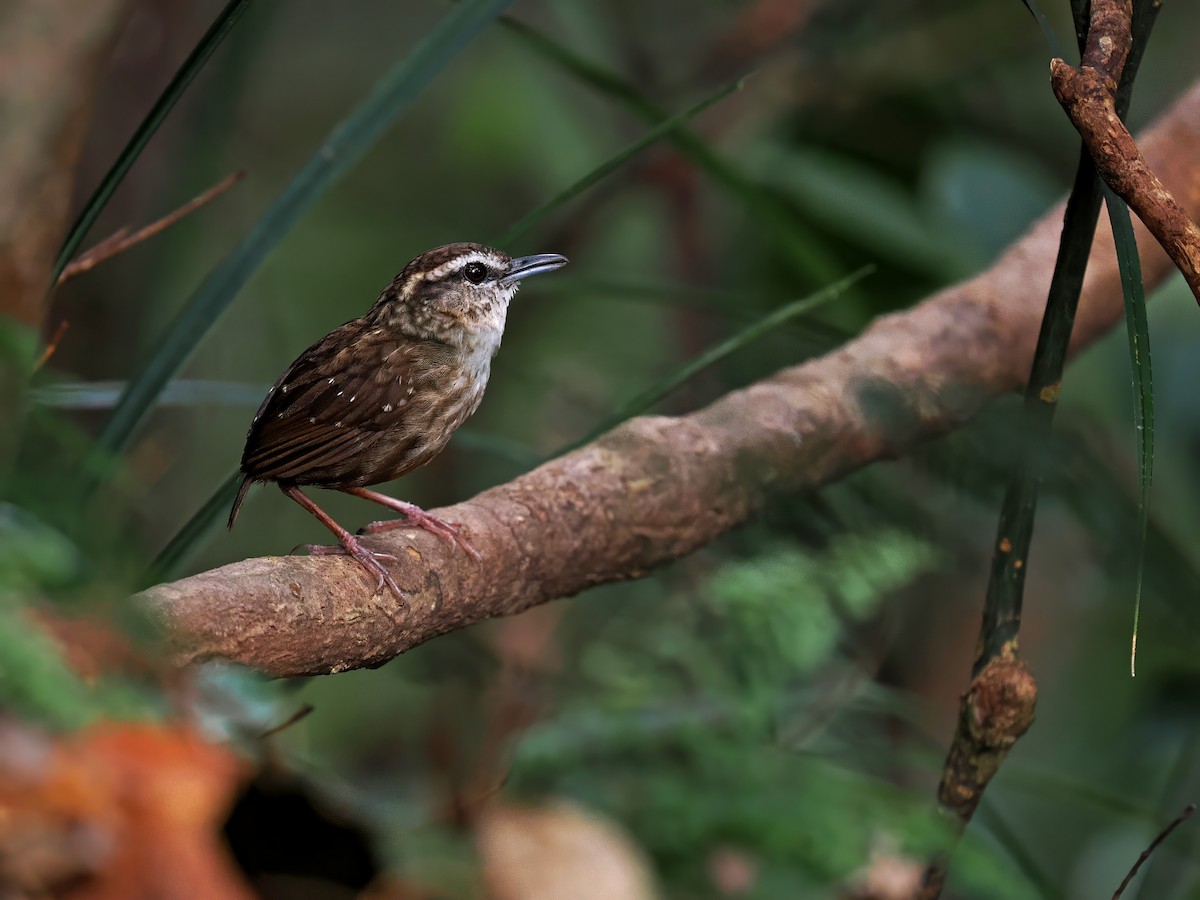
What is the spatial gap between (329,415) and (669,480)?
0.65m

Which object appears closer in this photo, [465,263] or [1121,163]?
[1121,163]

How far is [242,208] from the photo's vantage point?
23.7ft

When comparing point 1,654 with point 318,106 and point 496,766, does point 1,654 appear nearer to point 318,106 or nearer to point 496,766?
point 496,766

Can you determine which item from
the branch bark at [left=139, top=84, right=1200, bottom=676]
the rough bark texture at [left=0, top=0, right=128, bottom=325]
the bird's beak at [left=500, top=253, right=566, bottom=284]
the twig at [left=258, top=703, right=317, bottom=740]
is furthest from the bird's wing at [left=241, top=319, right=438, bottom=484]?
the twig at [left=258, top=703, right=317, bottom=740]

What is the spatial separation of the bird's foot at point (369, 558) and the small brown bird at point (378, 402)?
0.14 meters

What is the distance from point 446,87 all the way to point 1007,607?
6.91 meters

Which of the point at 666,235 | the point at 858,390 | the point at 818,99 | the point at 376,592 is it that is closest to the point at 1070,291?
the point at 858,390

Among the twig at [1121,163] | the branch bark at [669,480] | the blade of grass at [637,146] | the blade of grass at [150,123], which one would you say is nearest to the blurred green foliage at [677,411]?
the blade of grass at [637,146]

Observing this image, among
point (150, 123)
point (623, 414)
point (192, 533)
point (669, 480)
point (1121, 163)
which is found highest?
point (1121, 163)

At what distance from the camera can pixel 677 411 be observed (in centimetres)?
496

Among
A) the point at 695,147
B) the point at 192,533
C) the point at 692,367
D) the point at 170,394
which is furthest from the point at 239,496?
the point at 695,147

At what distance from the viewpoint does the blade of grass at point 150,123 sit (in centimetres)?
200

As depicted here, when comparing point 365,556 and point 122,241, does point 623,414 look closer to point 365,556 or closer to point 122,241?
point 365,556

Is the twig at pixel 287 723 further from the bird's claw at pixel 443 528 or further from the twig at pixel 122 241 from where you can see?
the twig at pixel 122 241
